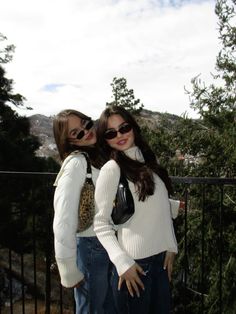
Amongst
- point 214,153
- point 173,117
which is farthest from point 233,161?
point 173,117

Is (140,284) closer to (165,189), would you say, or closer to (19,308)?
(165,189)

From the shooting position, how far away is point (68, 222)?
67.1 inches

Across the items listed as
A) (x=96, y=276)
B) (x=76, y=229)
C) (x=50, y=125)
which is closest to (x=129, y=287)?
(x=96, y=276)

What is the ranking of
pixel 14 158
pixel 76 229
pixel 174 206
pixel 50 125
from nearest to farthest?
1. pixel 76 229
2. pixel 174 206
3. pixel 14 158
4. pixel 50 125

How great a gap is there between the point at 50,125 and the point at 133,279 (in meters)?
38.4

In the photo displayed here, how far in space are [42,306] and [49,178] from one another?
1028 cm

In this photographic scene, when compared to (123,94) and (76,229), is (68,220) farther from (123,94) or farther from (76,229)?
(123,94)

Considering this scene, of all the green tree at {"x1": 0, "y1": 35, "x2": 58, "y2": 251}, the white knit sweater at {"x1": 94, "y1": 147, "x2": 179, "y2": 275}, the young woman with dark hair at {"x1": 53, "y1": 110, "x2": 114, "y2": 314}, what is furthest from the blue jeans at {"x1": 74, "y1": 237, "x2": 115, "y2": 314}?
the green tree at {"x1": 0, "y1": 35, "x2": 58, "y2": 251}

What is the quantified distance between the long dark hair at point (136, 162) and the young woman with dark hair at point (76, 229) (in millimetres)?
105

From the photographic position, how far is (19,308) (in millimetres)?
11562

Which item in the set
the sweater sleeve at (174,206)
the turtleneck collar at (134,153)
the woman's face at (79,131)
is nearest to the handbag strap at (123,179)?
the turtleneck collar at (134,153)

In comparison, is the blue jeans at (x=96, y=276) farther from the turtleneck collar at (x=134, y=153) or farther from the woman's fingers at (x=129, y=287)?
the turtleneck collar at (x=134, y=153)

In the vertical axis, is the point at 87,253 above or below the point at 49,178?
below

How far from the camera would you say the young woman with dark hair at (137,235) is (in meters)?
1.67
